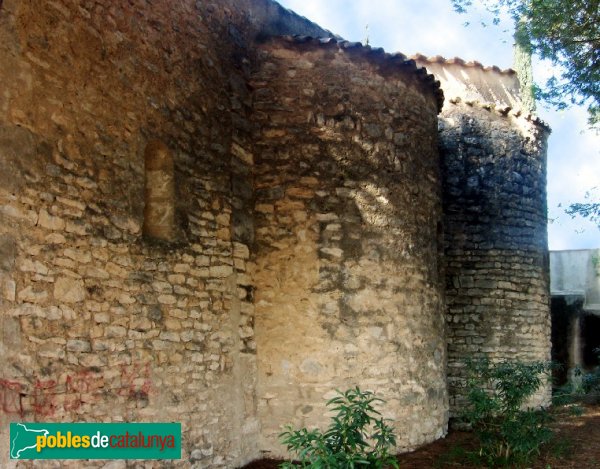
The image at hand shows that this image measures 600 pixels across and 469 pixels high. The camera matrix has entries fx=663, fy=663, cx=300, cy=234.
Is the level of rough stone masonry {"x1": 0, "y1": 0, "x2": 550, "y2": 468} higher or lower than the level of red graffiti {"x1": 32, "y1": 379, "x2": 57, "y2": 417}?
higher

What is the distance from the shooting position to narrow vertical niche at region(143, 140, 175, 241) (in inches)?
245

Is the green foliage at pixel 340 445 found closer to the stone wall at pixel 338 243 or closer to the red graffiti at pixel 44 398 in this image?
the red graffiti at pixel 44 398

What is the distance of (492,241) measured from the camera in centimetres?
1096

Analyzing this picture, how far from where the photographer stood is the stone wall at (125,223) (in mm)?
4660

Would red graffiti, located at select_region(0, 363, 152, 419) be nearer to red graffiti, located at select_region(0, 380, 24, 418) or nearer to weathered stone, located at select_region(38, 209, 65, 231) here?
red graffiti, located at select_region(0, 380, 24, 418)

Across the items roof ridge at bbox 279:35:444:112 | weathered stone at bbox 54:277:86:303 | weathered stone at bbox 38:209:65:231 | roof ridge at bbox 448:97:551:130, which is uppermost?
roof ridge at bbox 448:97:551:130

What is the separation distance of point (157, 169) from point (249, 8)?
257 cm

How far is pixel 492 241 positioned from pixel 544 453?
3.98 meters

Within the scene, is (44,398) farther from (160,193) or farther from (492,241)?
(492,241)

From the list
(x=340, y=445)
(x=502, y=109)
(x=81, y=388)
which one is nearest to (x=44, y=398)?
(x=81, y=388)

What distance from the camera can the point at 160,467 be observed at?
18.8 ft

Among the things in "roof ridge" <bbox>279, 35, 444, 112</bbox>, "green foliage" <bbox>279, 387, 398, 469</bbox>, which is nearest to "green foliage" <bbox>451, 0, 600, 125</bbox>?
"roof ridge" <bbox>279, 35, 444, 112</bbox>

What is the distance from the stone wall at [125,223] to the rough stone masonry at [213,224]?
0.06 ft

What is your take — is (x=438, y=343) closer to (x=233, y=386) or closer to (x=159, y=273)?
(x=233, y=386)
